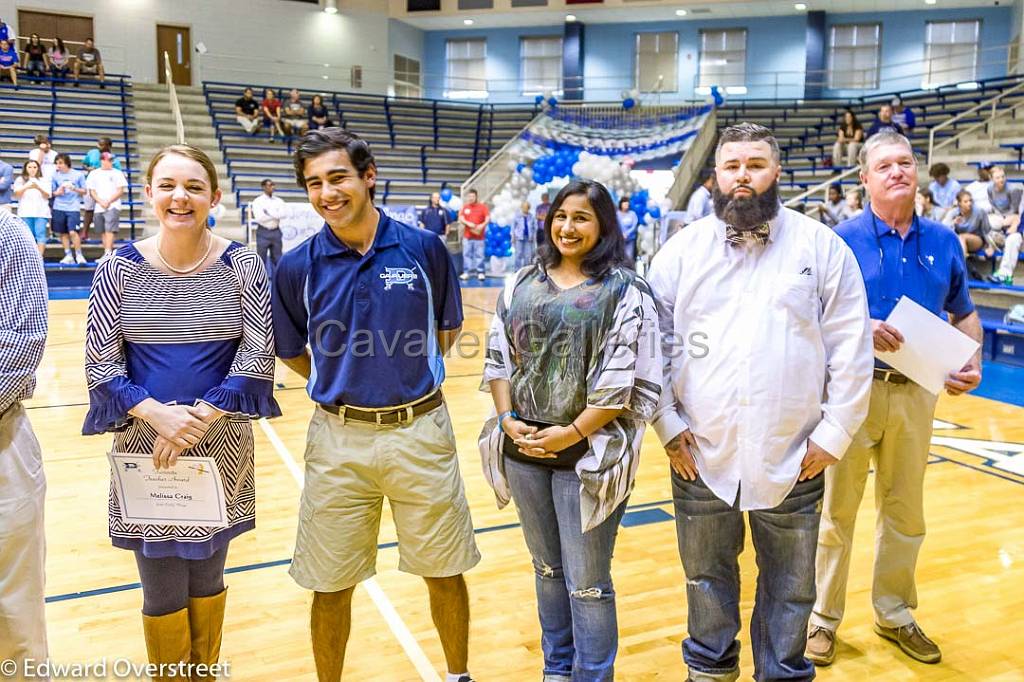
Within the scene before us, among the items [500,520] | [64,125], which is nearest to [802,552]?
[500,520]

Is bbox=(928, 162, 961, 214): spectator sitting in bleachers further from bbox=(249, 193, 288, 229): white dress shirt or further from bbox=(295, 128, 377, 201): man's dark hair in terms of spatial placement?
bbox=(295, 128, 377, 201): man's dark hair

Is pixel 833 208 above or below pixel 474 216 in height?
above

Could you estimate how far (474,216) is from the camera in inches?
603

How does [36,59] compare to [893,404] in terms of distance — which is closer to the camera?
[893,404]

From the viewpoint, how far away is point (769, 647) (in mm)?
2344

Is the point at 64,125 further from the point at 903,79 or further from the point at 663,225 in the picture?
the point at 903,79

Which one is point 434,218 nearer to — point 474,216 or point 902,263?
point 474,216

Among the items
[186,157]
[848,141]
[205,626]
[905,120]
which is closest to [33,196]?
[186,157]

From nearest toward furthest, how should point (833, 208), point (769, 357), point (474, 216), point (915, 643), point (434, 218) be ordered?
point (769, 357) → point (915, 643) → point (833, 208) → point (434, 218) → point (474, 216)

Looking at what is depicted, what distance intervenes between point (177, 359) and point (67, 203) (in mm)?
11851

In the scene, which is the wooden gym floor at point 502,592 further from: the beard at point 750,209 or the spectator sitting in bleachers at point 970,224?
the spectator sitting in bleachers at point 970,224

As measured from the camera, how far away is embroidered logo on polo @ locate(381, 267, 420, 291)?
93.2 inches

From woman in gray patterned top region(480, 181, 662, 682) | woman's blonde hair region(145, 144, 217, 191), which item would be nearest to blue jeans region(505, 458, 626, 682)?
woman in gray patterned top region(480, 181, 662, 682)

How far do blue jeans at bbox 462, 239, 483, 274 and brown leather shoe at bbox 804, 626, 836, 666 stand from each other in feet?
43.0
